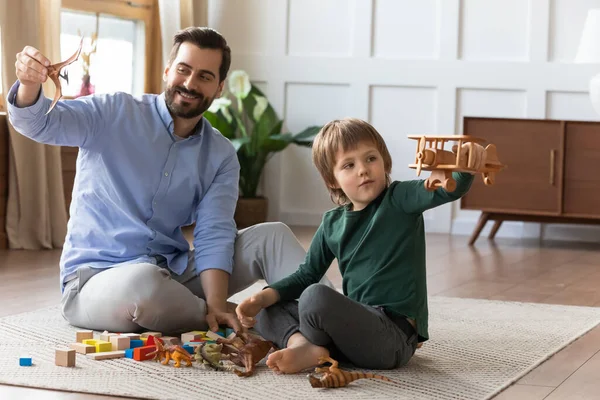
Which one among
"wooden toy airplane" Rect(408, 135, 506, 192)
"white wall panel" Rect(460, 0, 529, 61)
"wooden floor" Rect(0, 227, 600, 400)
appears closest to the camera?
"wooden toy airplane" Rect(408, 135, 506, 192)

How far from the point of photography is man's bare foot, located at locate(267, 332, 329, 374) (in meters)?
1.92

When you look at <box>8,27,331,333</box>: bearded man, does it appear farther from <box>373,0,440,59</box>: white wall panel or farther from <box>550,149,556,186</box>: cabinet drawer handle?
<box>373,0,440,59</box>: white wall panel

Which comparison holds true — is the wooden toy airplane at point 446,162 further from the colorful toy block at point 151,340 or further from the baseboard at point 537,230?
the baseboard at point 537,230

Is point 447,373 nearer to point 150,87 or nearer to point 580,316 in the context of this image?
point 580,316

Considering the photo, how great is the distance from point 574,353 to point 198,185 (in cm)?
97

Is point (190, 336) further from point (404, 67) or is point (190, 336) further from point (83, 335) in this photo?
point (404, 67)

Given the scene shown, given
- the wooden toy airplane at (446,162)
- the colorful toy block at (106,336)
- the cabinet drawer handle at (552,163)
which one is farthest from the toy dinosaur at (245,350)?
the cabinet drawer handle at (552,163)

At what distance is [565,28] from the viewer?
17.3 feet

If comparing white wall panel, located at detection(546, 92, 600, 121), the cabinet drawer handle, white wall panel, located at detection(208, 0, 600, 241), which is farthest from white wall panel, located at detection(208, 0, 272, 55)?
the cabinet drawer handle

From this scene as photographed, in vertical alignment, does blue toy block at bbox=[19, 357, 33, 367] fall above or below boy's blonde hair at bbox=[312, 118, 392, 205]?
below

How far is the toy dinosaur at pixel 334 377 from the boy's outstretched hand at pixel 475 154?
0.44 m

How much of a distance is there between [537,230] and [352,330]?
3.69 metres

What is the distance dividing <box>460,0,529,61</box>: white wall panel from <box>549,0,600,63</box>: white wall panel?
137 millimetres

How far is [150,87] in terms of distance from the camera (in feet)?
17.9
